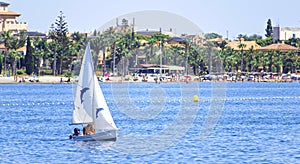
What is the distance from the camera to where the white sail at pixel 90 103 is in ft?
176

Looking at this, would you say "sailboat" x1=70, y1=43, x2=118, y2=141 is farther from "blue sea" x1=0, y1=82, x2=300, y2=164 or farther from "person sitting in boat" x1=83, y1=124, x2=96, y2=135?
"blue sea" x1=0, y1=82, x2=300, y2=164

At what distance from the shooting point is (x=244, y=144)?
176ft

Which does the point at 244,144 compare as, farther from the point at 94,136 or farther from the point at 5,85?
the point at 5,85

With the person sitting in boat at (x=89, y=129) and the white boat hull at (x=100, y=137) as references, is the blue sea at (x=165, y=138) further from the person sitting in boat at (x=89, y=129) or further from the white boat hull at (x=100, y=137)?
the person sitting in boat at (x=89, y=129)

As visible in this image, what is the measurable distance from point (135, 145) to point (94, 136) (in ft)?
8.20

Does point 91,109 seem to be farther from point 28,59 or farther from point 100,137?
point 28,59

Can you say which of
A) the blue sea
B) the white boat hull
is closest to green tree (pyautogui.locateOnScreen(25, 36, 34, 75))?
the blue sea

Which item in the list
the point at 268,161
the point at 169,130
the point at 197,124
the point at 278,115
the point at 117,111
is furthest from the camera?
the point at 117,111

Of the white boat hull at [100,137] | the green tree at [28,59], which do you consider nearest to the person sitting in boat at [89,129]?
the white boat hull at [100,137]

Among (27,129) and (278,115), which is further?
(278,115)

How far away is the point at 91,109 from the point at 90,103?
1.28 ft

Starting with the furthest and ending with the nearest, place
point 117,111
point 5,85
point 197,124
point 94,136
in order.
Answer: point 5,85 < point 117,111 < point 197,124 < point 94,136

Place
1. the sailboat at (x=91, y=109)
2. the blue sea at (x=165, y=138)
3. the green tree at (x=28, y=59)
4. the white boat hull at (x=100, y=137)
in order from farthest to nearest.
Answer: the green tree at (x=28, y=59)
the sailboat at (x=91, y=109)
the white boat hull at (x=100, y=137)
the blue sea at (x=165, y=138)

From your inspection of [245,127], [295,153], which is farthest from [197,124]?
[295,153]
